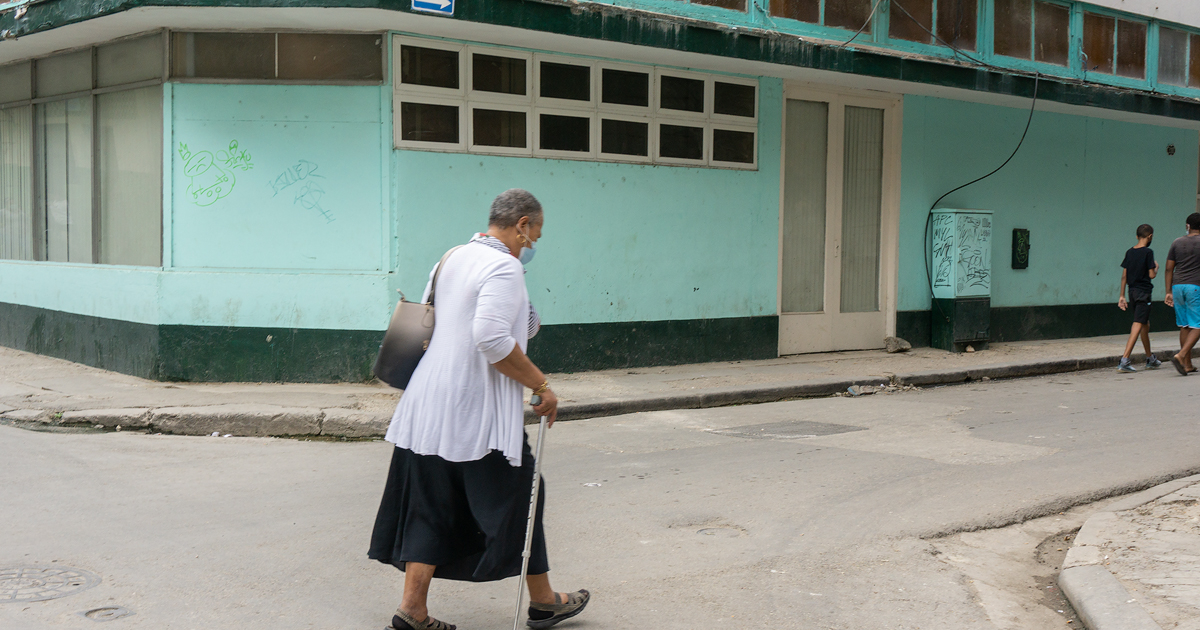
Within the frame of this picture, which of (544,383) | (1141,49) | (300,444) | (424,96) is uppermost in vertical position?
(1141,49)

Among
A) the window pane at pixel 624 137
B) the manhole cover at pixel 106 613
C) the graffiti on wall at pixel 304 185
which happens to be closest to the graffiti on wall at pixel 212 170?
the graffiti on wall at pixel 304 185

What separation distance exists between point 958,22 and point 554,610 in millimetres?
12493

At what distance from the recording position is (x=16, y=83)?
13.0m

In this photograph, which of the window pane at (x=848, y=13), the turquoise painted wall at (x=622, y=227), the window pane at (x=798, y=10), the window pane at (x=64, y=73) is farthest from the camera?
the window pane at (x=848, y=13)

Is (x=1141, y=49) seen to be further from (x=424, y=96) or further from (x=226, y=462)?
(x=226, y=462)

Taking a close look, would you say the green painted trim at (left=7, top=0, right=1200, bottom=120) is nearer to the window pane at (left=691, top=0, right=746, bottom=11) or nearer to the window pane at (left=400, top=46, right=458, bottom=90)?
the window pane at (left=691, top=0, right=746, bottom=11)

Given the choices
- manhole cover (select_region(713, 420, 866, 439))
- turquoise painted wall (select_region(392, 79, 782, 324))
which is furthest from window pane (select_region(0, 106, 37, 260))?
manhole cover (select_region(713, 420, 866, 439))

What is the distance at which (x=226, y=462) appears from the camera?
23.9ft

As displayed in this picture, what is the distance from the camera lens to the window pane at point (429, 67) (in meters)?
10.3

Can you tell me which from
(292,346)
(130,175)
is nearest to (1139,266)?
(292,346)

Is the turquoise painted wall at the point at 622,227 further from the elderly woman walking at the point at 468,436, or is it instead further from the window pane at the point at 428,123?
the elderly woman walking at the point at 468,436

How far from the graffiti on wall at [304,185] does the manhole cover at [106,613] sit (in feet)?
21.2

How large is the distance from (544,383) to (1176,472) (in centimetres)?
518

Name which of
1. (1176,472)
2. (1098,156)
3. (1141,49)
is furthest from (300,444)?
(1141,49)
